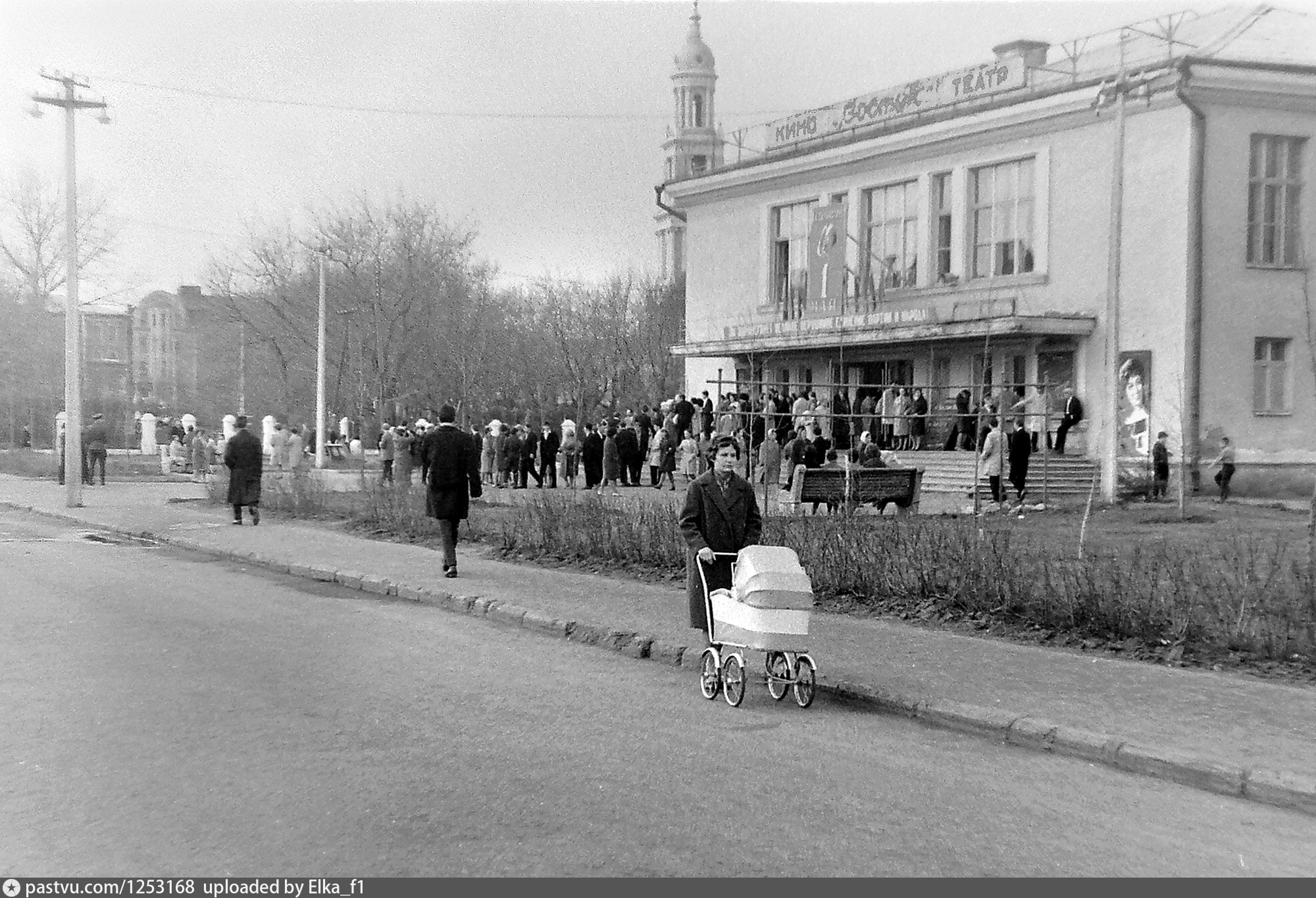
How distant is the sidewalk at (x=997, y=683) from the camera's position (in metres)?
7.11

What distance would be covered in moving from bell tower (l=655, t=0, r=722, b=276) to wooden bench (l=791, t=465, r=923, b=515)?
6.50m

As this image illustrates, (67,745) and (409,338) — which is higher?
(409,338)

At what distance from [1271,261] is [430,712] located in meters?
28.9

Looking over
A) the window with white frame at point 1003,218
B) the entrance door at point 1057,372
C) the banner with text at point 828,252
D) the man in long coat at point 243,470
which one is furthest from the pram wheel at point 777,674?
the banner with text at point 828,252

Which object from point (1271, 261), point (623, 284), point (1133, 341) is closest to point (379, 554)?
point (1133, 341)

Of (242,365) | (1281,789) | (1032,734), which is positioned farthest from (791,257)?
(1281,789)

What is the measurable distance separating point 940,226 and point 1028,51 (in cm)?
544

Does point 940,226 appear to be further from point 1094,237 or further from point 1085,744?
point 1085,744

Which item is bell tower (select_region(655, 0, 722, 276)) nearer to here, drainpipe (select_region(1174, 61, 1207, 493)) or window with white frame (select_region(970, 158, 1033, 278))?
window with white frame (select_region(970, 158, 1033, 278))

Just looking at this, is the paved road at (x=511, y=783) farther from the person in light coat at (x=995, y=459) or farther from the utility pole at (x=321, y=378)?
the utility pole at (x=321, y=378)

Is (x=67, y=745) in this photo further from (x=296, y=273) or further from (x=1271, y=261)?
(x=296, y=273)

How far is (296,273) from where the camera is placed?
53469mm

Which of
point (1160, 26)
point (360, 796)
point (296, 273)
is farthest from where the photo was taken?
point (296, 273)

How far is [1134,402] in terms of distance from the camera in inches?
1200
